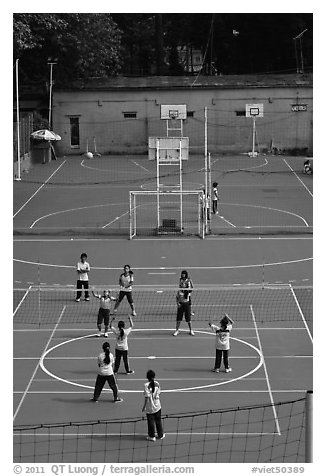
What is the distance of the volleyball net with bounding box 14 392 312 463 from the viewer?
1862 cm

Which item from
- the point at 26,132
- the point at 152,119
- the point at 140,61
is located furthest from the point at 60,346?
the point at 140,61

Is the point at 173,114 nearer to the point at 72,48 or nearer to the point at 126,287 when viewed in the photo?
the point at 72,48

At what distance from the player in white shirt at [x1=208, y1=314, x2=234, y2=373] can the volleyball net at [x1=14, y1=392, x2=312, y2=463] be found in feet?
7.86

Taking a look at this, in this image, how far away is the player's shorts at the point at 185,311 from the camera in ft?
85.6

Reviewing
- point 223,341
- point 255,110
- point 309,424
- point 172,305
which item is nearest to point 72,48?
point 255,110

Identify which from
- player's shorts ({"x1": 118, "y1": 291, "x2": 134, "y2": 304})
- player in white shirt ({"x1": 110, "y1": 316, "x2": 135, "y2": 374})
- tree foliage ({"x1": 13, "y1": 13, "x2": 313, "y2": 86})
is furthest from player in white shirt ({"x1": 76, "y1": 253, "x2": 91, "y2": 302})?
tree foliage ({"x1": 13, "y1": 13, "x2": 313, "y2": 86})

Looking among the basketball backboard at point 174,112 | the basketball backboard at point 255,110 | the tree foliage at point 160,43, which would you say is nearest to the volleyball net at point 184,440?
the basketball backboard at point 174,112

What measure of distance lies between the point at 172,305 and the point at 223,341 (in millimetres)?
6524

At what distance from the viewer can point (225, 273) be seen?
33250 mm

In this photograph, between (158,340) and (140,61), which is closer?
(158,340)

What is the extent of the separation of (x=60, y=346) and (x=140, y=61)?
6182 centimetres

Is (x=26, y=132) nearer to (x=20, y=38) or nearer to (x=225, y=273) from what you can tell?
(x=20, y=38)

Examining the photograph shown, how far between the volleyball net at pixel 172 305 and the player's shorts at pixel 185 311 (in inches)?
42.0

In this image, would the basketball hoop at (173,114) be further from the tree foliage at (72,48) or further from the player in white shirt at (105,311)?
the player in white shirt at (105,311)
